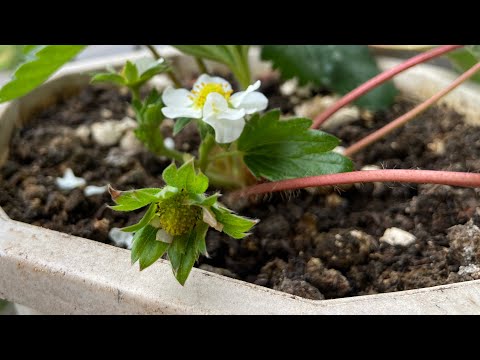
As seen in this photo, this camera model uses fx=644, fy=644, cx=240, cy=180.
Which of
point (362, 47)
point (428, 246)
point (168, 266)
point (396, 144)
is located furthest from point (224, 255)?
point (362, 47)

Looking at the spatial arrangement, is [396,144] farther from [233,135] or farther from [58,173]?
[58,173]

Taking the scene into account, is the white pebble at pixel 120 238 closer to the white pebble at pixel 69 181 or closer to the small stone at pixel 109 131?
the white pebble at pixel 69 181

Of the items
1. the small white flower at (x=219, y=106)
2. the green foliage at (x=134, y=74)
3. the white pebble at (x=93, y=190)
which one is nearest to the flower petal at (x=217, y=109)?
the small white flower at (x=219, y=106)

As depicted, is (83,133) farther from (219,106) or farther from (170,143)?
(219,106)

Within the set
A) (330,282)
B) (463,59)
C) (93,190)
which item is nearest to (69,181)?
(93,190)

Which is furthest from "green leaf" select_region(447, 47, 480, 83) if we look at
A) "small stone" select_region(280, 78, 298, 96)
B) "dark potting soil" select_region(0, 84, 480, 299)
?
"small stone" select_region(280, 78, 298, 96)

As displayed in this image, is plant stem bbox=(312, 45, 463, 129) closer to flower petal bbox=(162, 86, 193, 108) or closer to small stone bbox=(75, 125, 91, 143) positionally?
flower petal bbox=(162, 86, 193, 108)
